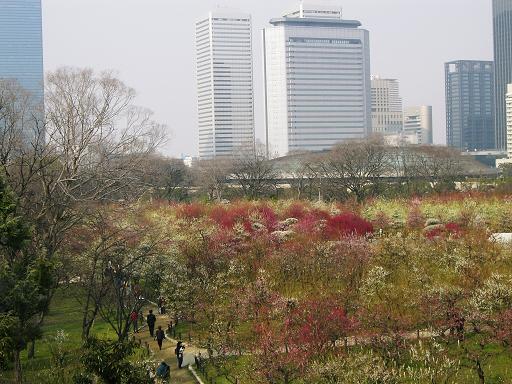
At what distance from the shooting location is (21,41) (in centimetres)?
18000

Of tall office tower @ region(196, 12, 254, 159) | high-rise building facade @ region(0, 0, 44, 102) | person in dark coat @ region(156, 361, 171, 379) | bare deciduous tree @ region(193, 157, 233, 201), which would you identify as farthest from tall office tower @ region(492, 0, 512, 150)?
person in dark coat @ region(156, 361, 171, 379)

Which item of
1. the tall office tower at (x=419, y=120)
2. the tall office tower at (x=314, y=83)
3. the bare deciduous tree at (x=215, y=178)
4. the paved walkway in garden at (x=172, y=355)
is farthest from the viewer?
the tall office tower at (x=419, y=120)

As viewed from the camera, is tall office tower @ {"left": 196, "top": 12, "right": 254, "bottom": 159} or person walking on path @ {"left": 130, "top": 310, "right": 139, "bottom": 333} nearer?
person walking on path @ {"left": 130, "top": 310, "right": 139, "bottom": 333}

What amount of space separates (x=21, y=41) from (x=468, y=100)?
113m

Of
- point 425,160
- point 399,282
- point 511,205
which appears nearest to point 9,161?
point 399,282

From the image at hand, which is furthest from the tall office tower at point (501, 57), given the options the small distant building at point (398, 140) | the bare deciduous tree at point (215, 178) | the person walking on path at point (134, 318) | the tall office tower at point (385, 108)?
the person walking on path at point (134, 318)

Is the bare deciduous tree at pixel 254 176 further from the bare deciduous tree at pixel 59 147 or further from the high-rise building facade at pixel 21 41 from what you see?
the high-rise building facade at pixel 21 41

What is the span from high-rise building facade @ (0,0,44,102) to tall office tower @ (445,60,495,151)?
10359 centimetres

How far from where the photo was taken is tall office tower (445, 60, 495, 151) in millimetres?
176500

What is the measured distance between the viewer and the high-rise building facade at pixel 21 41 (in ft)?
582

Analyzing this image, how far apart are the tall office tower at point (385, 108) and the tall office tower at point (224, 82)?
42938 mm

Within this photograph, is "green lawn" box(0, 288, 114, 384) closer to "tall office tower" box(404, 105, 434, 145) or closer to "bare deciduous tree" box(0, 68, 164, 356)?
"bare deciduous tree" box(0, 68, 164, 356)

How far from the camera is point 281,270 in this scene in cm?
2253

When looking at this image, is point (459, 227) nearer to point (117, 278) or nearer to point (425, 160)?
point (117, 278)
